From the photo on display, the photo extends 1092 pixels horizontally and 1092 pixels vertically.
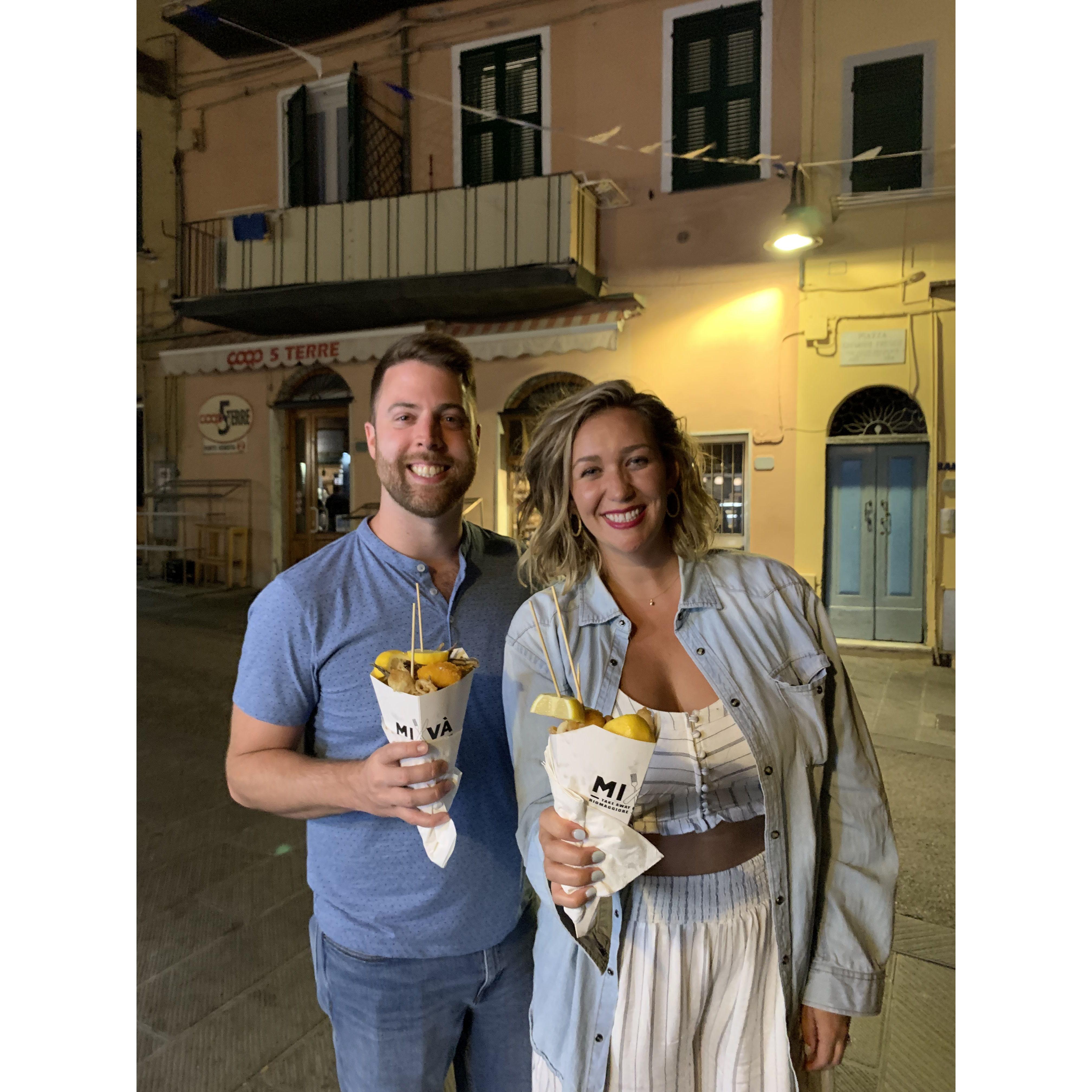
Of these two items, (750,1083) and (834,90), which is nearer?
(750,1083)

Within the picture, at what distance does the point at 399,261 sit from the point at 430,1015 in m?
1.39

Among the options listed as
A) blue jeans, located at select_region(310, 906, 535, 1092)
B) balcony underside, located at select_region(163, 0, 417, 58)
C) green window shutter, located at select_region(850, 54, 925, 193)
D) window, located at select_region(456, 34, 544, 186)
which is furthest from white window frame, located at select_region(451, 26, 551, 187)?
blue jeans, located at select_region(310, 906, 535, 1092)

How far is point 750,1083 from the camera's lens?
0.70 m

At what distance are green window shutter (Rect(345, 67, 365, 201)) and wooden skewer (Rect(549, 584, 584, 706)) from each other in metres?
1.15

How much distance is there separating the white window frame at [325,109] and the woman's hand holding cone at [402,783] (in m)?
1.30

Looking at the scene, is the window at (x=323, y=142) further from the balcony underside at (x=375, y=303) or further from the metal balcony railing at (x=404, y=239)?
the balcony underside at (x=375, y=303)

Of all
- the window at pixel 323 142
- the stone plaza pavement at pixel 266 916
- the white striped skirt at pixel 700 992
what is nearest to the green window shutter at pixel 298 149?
the window at pixel 323 142

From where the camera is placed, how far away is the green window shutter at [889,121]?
3.59ft

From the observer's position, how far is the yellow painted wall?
1.04m

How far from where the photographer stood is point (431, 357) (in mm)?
729
